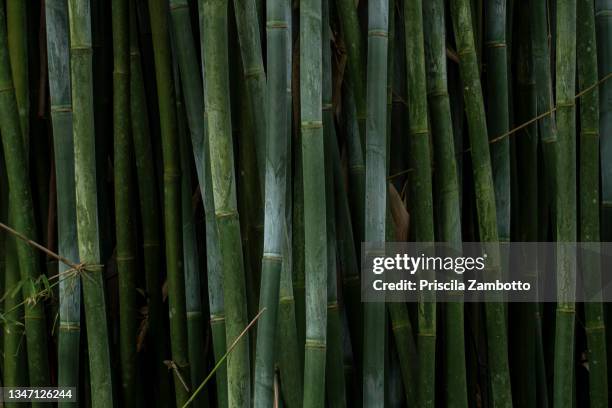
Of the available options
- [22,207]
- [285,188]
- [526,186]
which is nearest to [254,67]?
[285,188]

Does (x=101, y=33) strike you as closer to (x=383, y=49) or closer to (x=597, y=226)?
(x=383, y=49)

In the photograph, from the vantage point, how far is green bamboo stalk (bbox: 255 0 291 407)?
917 mm

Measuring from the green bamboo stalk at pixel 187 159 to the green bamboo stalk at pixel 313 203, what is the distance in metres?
0.16

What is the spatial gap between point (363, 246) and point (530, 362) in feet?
1.05

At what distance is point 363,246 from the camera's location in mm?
1085

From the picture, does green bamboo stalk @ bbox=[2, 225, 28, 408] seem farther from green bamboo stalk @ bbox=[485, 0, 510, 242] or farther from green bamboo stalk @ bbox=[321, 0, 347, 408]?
green bamboo stalk @ bbox=[485, 0, 510, 242]

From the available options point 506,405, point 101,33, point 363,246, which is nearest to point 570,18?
point 363,246

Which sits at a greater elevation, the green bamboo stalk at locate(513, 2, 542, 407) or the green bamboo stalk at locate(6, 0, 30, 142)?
the green bamboo stalk at locate(6, 0, 30, 142)

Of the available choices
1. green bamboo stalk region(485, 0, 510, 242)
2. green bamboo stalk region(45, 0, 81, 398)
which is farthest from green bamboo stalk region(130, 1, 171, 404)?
green bamboo stalk region(485, 0, 510, 242)

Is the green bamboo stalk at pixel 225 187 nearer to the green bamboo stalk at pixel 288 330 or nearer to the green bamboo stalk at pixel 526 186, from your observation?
the green bamboo stalk at pixel 288 330

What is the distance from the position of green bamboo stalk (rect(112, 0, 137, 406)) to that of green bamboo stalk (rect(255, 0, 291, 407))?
0.29 meters

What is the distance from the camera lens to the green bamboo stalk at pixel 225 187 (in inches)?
35.6

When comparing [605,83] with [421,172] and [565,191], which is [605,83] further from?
[421,172]

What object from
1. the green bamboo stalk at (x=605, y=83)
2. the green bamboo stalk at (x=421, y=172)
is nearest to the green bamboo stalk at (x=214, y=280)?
the green bamboo stalk at (x=421, y=172)
